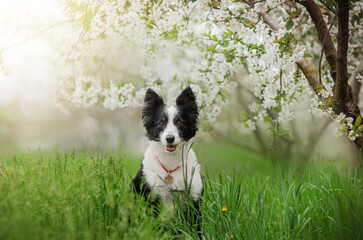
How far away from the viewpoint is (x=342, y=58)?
3.85 m

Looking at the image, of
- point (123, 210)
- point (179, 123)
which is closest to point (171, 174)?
point (179, 123)

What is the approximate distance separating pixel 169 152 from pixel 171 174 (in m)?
0.24

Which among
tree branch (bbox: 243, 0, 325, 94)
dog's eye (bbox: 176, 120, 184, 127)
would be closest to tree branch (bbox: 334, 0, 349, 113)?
tree branch (bbox: 243, 0, 325, 94)

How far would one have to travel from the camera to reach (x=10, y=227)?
234 cm

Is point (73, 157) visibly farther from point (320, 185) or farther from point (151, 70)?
point (151, 70)

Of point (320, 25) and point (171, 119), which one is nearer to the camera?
point (171, 119)

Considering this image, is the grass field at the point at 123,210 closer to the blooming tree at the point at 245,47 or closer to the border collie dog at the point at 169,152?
the border collie dog at the point at 169,152

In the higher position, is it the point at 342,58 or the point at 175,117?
the point at 342,58

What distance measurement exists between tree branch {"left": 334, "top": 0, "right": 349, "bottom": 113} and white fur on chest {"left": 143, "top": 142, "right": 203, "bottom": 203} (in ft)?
6.21

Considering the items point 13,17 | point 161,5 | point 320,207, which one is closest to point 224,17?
point 161,5

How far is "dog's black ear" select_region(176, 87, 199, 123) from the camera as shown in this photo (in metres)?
4.05

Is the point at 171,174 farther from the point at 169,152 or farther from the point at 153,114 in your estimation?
the point at 153,114

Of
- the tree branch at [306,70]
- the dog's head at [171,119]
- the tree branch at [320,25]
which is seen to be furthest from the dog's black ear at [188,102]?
the tree branch at [320,25]

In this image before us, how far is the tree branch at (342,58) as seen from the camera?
137 inches
